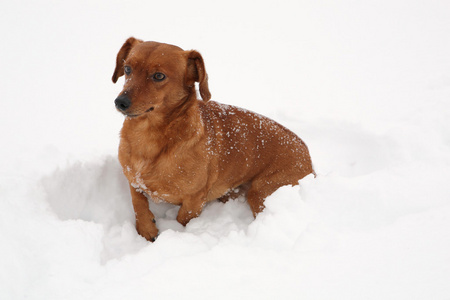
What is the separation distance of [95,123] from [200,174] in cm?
202

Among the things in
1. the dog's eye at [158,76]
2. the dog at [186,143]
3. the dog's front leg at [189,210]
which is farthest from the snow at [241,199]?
the dog's eye at [158,76]

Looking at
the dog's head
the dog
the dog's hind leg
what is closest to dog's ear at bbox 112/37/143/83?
the dog

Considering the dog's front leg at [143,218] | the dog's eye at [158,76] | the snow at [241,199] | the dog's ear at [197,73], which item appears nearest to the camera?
the snow at [241,199]

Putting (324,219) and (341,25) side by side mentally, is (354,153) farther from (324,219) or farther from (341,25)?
(341,25)

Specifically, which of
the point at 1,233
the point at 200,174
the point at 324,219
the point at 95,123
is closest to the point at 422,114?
the point at 324,219

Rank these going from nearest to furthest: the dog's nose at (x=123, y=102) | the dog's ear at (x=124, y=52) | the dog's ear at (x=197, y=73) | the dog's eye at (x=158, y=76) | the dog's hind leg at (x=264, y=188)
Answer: the dog's nose at (x=123, y=102) < the dog's eye at (x=158, y=76) < the dog's ear at (x=197, y=73) < the dog's ear at (x=124, y=52) < the dog's hind leg at (x=264, y=188)

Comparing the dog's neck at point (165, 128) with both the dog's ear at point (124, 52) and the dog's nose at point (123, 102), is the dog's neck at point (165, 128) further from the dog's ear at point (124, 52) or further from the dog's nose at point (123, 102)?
the dog's ear at point (124, 52)

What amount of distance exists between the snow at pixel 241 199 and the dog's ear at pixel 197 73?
1021 millimetres

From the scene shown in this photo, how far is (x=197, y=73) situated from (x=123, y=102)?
2.23 feet

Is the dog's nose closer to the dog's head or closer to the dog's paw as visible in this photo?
the dog's head

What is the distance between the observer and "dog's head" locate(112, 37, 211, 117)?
2.63m

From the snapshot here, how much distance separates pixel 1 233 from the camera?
2434 mm

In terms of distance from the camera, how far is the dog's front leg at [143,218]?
3.33m

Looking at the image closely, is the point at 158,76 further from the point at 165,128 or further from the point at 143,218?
the point at 143,218
